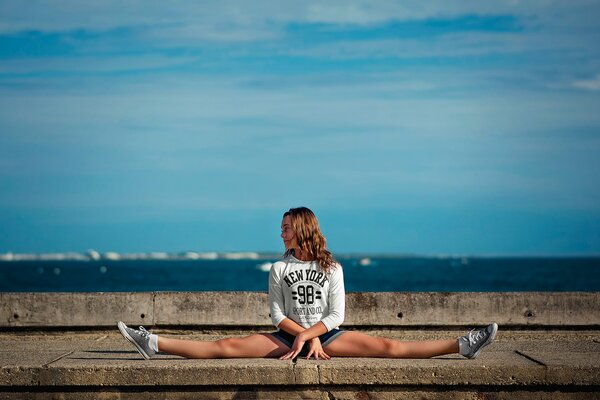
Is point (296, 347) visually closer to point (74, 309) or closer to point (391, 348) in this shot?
point (391, 348)

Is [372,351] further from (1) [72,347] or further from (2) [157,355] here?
(1) [72,347]

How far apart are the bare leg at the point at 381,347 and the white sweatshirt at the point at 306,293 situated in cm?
25

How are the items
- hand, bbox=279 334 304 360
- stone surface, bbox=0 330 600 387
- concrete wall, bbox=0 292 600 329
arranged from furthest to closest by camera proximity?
concrete wall, bbox=0 292 600 329 → hand, bbox=279 334 304 360 → stone surface, bbox=0 330 600 387

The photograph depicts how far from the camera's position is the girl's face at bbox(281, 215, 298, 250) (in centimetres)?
770

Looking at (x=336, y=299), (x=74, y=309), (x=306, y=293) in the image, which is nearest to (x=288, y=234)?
(x=306, y=293)

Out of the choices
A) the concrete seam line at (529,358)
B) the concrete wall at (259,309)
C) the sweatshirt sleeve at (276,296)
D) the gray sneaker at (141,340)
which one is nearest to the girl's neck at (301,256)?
the sweatshirt sleeve at (276,296)

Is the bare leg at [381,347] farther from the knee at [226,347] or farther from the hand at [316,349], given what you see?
the knee at [226,347]

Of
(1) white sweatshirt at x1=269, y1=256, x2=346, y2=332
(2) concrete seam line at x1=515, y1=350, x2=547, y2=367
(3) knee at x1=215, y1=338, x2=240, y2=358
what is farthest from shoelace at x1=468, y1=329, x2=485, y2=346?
(3) knee at x1=215, y1=338, x2=240, y2=358

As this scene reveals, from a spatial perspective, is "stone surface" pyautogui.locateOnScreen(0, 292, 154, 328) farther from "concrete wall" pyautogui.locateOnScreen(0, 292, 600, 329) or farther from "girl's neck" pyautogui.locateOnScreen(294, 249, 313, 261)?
"girl's neck" pyautogui.locateOnScreen(294, 249, 313, 261)

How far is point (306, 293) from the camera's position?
766 cm

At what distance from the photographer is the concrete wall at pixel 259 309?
10383mm

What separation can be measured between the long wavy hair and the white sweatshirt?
0.09 meters

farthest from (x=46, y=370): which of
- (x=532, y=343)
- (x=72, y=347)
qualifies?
(x=532, y=343)

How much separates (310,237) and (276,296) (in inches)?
23.1
